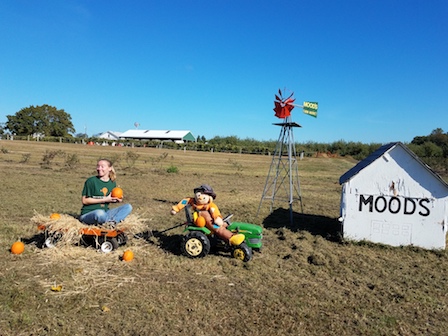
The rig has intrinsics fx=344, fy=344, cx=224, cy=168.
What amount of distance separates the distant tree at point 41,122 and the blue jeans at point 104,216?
77863 mm

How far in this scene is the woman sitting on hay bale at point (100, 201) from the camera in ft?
19.2

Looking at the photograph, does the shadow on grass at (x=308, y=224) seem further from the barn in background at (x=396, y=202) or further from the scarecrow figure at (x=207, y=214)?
the scarecrow figure at (x=207, y=214)

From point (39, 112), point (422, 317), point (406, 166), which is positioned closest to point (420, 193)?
point (406, 166)

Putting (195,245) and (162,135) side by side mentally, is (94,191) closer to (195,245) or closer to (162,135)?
(195,245)

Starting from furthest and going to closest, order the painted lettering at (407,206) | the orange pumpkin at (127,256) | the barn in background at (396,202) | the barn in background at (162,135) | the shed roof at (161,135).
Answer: the shed roof at (161,135) < the barn in background at (162,135) < the painted lettering at (407,206) < the barn in background at (396,202) < the orange pumpkin at (127,256)

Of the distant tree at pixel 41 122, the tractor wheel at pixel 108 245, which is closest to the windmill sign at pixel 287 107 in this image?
the tractor wheel at pixel 108 245

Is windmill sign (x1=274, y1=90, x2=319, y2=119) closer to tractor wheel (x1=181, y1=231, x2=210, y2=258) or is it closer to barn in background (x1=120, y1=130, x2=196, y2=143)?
tractor wheel (x1=181, y1=231, x2=210, y2=258)

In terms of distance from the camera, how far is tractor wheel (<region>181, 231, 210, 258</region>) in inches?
228

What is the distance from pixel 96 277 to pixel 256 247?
2663 mm

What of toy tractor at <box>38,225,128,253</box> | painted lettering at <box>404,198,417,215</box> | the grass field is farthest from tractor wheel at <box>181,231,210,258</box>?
painted lettering at <box>404,198,417,215</box>

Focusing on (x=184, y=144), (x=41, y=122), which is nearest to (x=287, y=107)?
(x=184, y=144)

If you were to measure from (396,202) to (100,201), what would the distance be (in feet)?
18.6

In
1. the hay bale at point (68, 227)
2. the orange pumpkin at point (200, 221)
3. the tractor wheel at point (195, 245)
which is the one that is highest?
the orange pumpkin at point (200, 221)

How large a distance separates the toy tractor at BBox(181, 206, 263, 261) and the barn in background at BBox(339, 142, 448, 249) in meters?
2.29
